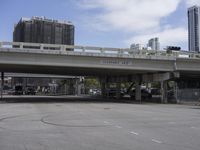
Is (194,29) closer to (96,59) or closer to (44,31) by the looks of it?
(44,31)

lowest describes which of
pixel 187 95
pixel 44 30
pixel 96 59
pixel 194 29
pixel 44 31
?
pixel 187 95

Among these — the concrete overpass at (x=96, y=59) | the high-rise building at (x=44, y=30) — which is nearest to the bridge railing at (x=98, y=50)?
the concrete overpass at (x=96, y=59)

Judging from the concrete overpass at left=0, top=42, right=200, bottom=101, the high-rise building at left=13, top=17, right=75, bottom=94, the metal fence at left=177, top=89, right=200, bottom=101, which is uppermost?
the high-rise building at left=13, top=17, right=75, bottom=94

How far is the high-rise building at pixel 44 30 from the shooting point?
67.9 metres

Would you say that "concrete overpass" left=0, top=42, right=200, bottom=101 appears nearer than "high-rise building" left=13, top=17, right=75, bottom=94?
Yes

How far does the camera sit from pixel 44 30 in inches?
2717

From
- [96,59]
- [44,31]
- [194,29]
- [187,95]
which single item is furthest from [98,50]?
[194,29]

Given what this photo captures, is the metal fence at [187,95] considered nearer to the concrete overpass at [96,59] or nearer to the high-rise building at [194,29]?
the concrete overpass at [96,59]

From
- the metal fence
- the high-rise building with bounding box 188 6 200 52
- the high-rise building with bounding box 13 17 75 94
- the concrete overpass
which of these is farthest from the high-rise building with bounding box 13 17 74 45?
the metal fence

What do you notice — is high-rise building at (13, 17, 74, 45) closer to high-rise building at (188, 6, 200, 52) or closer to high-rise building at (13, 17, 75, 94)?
high-rise building at (13, 17, 75, 94)

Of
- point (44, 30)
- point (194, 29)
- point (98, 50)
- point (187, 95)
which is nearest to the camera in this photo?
point (98, 50)

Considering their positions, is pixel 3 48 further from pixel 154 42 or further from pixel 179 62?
pixel 154 42

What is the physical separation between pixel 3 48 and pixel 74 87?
222 ft

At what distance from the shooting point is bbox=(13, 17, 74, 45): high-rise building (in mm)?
67875
